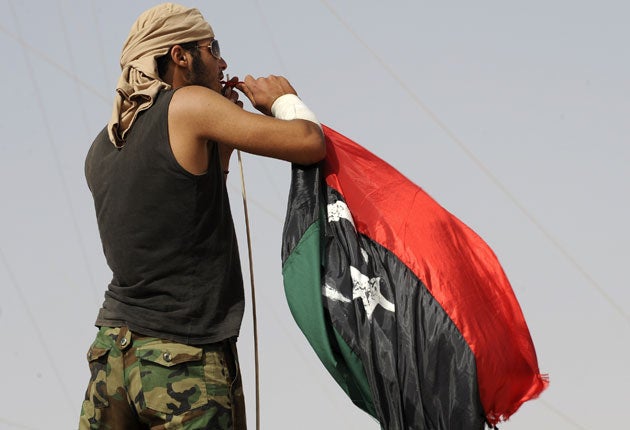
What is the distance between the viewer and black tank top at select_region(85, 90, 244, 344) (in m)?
3.05

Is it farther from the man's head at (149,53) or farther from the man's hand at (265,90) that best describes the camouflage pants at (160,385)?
the man's hand at (265,90)

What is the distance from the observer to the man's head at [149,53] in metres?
3.18

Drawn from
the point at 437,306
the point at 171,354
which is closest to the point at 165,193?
the point at 171,354

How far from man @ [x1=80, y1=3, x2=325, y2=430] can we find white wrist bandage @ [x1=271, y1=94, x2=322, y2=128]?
0.19 feet

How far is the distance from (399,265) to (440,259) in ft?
0.50

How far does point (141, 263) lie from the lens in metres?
3.11

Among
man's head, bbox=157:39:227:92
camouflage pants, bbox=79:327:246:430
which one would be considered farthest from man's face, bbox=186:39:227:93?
camouflage pants, bbox=79:327:246:430

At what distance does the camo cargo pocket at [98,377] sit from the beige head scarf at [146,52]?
649mm

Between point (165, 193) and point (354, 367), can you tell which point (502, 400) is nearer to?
point (354, 367)

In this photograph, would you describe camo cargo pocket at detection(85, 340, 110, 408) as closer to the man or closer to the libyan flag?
the man

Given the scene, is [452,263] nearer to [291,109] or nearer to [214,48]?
[291,109]

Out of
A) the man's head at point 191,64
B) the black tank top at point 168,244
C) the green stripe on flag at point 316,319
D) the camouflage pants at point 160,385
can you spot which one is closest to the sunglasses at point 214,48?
the man's head at point 191,64

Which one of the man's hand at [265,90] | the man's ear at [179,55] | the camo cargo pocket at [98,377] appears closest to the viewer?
the camo cargo pocket at [98,377]

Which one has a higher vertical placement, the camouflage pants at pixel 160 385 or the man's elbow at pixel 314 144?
the man's elbow at pixel 314 144
